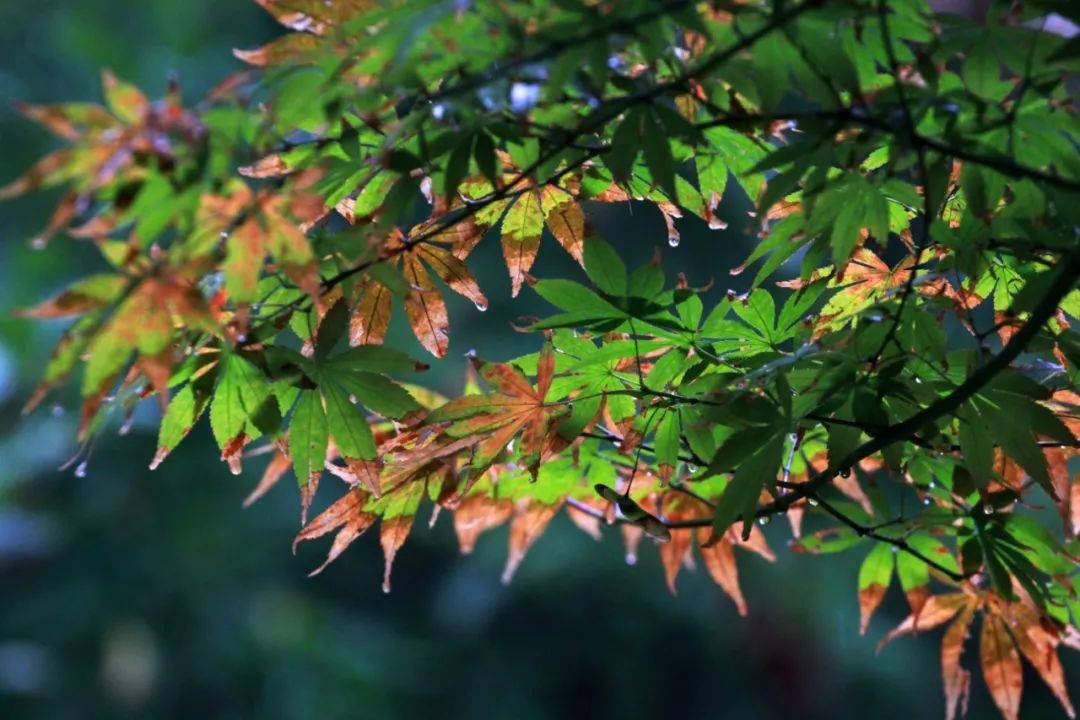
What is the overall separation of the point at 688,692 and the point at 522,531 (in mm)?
3301

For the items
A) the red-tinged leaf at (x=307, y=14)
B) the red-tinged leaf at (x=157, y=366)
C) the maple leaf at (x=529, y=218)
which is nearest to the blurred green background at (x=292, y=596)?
the maple leaf at (x=529, y=218)

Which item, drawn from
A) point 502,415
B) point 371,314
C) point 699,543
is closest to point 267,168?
point 371,314

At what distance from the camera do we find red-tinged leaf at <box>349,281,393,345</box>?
70cm

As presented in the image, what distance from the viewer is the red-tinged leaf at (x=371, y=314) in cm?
70

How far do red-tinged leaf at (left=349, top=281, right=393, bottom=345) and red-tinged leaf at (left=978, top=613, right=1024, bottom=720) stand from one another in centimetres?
54

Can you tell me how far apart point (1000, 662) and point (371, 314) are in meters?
0.58

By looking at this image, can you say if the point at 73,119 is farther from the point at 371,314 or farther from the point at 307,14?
the point at 371,314

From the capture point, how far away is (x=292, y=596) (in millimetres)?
3654

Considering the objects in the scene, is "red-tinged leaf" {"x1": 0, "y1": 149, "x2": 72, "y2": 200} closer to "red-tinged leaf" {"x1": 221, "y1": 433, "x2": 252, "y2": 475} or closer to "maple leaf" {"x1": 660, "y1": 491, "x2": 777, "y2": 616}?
"red-tinged leaf" {"x1": 221, "y1": 433, "x2": 252, "y2": 475}

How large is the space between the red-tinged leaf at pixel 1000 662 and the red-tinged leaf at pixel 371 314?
544 mm

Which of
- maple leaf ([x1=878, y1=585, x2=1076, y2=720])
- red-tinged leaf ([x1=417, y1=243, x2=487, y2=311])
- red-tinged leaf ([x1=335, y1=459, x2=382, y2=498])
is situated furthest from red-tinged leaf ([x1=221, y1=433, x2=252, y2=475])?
maple leaf ([x1=878, y1=585, x2=1076, y2=720])

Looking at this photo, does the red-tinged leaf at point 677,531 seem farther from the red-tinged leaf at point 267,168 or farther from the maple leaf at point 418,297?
the red-tinged leaf at point 267,168

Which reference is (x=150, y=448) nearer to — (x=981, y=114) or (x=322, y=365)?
(x=322, y=365)

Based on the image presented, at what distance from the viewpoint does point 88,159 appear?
43cm
